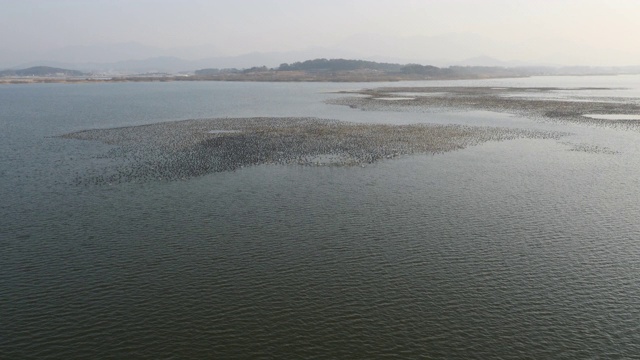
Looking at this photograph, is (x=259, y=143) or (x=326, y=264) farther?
(x=259, y=143)

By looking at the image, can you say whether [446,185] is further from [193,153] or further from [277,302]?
[193,153]

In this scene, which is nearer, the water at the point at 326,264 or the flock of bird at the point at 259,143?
the water at the point at 326,264

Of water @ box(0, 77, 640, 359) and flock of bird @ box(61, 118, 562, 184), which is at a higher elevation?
flock of bird @ box(61, 118, 562, 184)

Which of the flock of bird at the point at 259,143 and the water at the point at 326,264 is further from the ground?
the flock of bird at the point at 259,143

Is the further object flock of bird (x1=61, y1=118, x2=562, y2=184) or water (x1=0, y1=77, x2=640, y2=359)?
flock of bird (x1=61, y1=118, x2=562, y2=184)

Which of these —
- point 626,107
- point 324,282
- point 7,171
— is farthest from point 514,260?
point 626,107

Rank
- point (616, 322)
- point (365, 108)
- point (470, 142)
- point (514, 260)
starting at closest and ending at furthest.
→ 1. point (616, 322)
2. point (514, 260)
3. point (470, 142)
4. point (365, 108)

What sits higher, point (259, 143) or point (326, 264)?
point (259, 143)

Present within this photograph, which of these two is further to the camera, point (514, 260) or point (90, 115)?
point (90, 115)
